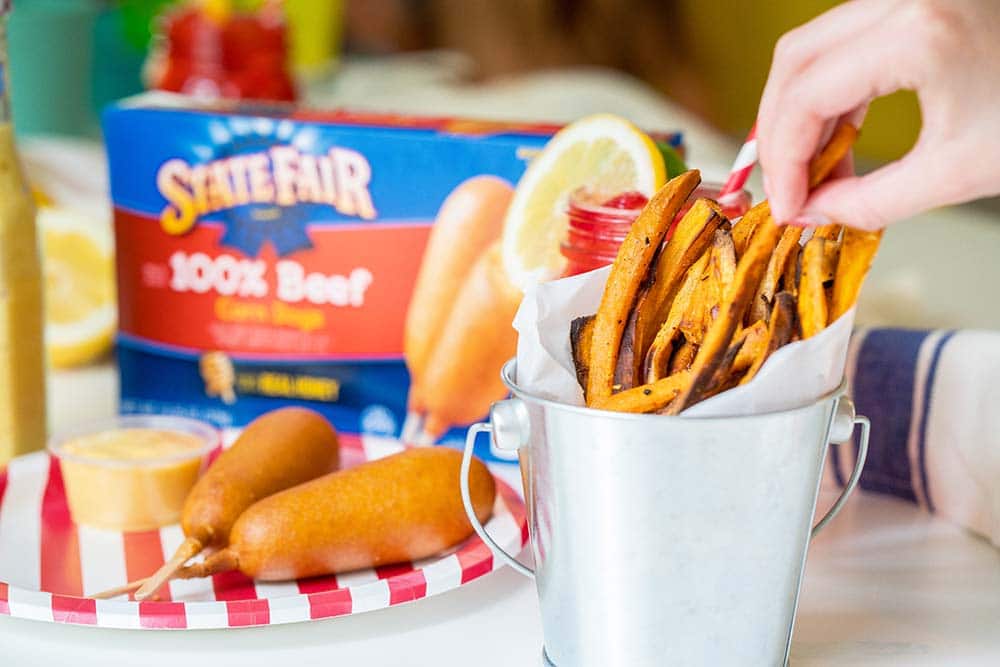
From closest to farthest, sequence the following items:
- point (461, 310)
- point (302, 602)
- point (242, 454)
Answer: point (302, 602)
point (242, 454)
point (461, 310)

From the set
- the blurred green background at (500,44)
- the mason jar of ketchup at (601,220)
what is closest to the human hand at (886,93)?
the mason jar of ketchup at (601,220)

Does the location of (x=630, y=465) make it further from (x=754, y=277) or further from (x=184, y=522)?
(x=184, y=522)

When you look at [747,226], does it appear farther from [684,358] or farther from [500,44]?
[500,44]

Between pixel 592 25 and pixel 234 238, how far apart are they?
2184mm

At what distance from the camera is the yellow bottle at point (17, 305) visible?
0.93 m

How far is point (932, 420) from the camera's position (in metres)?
0.90

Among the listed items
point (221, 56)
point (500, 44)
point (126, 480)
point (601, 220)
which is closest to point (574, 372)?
point (601, 220)

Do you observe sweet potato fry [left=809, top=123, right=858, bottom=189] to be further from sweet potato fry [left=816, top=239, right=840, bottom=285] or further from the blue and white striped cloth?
the blue and white striped cloth

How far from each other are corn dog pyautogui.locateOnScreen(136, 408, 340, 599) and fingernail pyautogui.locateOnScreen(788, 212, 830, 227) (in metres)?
0.40

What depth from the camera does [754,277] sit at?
1.91ft

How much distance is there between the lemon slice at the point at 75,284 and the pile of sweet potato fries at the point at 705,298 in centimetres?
75

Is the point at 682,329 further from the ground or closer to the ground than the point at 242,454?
further from the ground

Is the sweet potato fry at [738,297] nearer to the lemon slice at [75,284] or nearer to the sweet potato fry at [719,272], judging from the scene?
the sweet potato fry at [719,272]

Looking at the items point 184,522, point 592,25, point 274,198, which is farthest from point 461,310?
point 592,25
